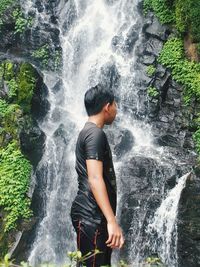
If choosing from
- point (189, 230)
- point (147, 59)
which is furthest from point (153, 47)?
point (189, 230)

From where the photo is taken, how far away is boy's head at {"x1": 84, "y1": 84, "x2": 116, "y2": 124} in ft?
12.4

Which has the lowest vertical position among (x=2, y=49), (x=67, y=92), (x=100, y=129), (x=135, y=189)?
(x=135, y=189)

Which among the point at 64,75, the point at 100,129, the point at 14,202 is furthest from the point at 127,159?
the point at 100,129

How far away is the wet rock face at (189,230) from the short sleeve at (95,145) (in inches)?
275

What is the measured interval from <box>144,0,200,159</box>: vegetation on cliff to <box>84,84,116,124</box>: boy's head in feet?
28.0

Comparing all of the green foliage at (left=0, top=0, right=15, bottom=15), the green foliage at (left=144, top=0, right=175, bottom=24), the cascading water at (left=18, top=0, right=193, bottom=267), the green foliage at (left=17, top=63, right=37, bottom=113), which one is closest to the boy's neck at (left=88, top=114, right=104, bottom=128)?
the cascading water at (left=18, top=0, right=193, bottom=267)

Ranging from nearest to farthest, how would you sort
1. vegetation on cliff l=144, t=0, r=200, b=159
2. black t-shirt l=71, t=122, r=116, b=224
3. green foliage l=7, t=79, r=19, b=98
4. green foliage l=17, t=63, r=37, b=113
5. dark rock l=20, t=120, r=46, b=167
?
1. black t-shirt l=71, t=122, r=116, b=224
2. dark rock l=20, t=120, r=46, b=167
3. green foliage l=17, t=63, r=37, b=113
4. green foliage l=7, t=79, r=19, b=98
5. vegetation on cliff l=144, t=0, r=200, b=159

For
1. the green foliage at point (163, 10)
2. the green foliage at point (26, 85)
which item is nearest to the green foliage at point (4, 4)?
the green foliage at point (26, 85)

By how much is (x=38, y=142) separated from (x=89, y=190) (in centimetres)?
848

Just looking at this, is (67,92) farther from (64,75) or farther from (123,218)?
(123,218)

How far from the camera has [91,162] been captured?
3535mm

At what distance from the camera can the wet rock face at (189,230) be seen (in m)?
9.96

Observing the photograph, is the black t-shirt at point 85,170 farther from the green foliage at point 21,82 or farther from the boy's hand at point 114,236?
the green foliage at point 21,82

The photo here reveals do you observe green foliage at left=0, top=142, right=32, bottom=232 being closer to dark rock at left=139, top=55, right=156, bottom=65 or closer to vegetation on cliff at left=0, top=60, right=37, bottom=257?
vegetation on cliff at left=0, top=60, right=37, bottom=257
